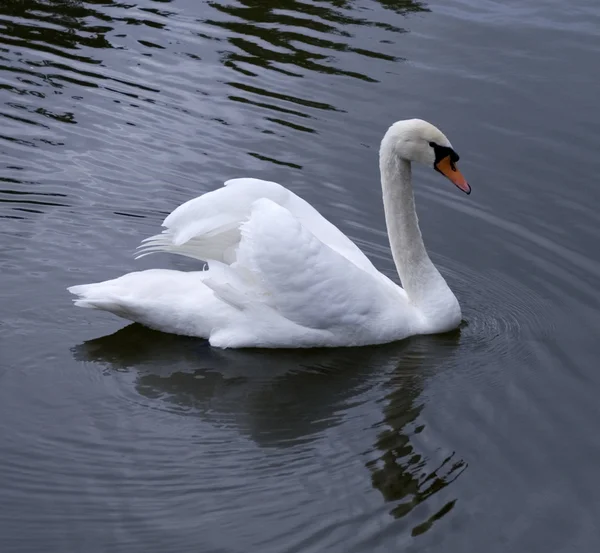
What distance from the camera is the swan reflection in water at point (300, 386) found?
6734mm

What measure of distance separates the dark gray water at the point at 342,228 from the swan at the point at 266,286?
0.60 feet

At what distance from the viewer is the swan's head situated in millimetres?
8391

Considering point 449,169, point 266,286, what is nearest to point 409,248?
point 449,169

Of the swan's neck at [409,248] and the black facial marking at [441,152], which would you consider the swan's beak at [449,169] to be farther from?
the swan's neck at [409,248]

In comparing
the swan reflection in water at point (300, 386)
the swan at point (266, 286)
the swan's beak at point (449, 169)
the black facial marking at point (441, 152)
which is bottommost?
the swan reflection in water at point (300, 386)

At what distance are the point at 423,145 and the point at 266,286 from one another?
159cm

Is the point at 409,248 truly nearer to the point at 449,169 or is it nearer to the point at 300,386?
the point at 449,169

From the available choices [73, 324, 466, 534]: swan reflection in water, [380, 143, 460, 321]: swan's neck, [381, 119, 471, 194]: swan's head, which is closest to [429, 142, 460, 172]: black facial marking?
[381, 119, 471, 194]: swan's head

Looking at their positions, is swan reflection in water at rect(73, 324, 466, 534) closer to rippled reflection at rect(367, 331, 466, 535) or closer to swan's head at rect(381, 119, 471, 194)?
rippled reflection at rect(367, 331, 466, 535)

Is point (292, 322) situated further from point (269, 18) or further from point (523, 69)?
point (269, 18)

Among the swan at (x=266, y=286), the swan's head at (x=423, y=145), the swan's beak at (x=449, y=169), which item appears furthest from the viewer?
the swan's beak at (x=449, y=169)

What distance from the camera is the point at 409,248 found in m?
8.70

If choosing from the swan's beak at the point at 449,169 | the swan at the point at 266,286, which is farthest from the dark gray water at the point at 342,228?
the swan's beak at the point at 449,169

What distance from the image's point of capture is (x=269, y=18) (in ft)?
48.0
